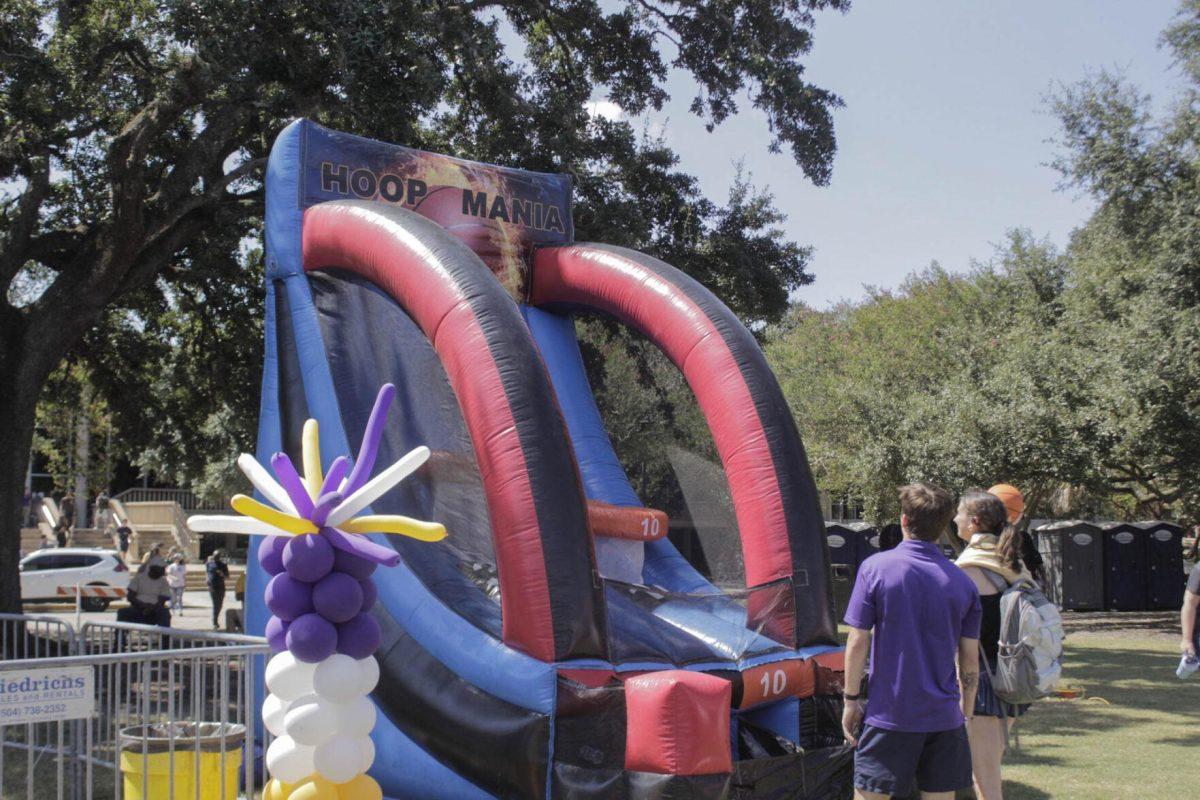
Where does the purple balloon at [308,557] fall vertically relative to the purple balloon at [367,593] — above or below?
above

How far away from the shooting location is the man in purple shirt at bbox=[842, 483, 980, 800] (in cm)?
398

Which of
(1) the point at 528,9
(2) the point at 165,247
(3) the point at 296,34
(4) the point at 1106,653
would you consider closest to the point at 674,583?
(3) the point at 296,34

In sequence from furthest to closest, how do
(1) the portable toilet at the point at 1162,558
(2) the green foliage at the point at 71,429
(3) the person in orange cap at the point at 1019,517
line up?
(1) the portable toilet at the point at 1162,558
(2) the green foliage at the point at 71,429
(3) the person in orange cap at the point at 1019,517

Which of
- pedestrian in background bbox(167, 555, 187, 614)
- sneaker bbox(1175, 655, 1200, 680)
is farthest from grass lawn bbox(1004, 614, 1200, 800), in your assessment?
pedestrian in background bbox(167, 555, 187, 614)

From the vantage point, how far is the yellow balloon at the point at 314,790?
412cm

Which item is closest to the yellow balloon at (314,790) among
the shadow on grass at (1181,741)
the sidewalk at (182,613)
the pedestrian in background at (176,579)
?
the shadow on grass at (1181,741)

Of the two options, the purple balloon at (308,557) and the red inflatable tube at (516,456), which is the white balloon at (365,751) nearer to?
the purple balloon at (308,557)

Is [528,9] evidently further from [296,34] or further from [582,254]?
[582,254]

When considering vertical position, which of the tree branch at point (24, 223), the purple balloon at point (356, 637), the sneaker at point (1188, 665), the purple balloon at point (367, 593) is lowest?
the sneaker at point (1188, 665)

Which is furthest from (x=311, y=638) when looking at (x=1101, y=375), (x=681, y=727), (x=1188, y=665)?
(x=1101, y=375)

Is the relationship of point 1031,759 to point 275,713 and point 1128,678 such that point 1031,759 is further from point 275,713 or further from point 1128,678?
point 275,713

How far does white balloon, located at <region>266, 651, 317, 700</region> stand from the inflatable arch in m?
1.09

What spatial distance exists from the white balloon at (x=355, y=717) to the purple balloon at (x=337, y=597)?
0.32 m

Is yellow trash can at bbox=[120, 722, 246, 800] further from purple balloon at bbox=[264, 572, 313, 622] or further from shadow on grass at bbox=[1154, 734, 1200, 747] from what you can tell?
shadow on grass at bbox=[1154, 734, 1200, 747]
